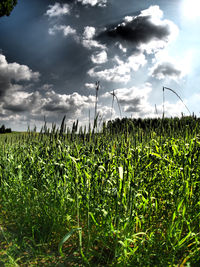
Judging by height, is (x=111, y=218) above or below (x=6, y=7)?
below

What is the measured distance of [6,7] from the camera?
635 inches

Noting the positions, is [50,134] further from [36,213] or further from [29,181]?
[36,213]

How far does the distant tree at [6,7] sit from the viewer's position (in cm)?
1577

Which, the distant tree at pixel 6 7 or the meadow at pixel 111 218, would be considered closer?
the meadow at pixel 111 218

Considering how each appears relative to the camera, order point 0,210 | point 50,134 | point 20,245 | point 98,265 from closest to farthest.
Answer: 1. point 98,265
2. point 20,245
3. point 0,210
4. point 50,134

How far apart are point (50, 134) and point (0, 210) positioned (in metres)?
1.28

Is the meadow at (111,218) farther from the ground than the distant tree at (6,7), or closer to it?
closer to it

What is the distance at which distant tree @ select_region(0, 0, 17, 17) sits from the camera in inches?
621

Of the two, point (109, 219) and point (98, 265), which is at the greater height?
point (109, 219)

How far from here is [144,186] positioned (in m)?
2.14

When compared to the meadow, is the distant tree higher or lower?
higher

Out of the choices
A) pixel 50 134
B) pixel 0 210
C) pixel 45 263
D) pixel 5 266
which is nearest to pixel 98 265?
pixel 45 263

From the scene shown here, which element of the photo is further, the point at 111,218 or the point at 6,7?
the point at 6,7

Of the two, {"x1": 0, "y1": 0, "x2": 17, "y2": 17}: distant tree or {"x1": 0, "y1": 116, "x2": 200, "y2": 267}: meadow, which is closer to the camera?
{"x1": 0, "y1": 116, "x2": 200, "y2": 267}: meadow
